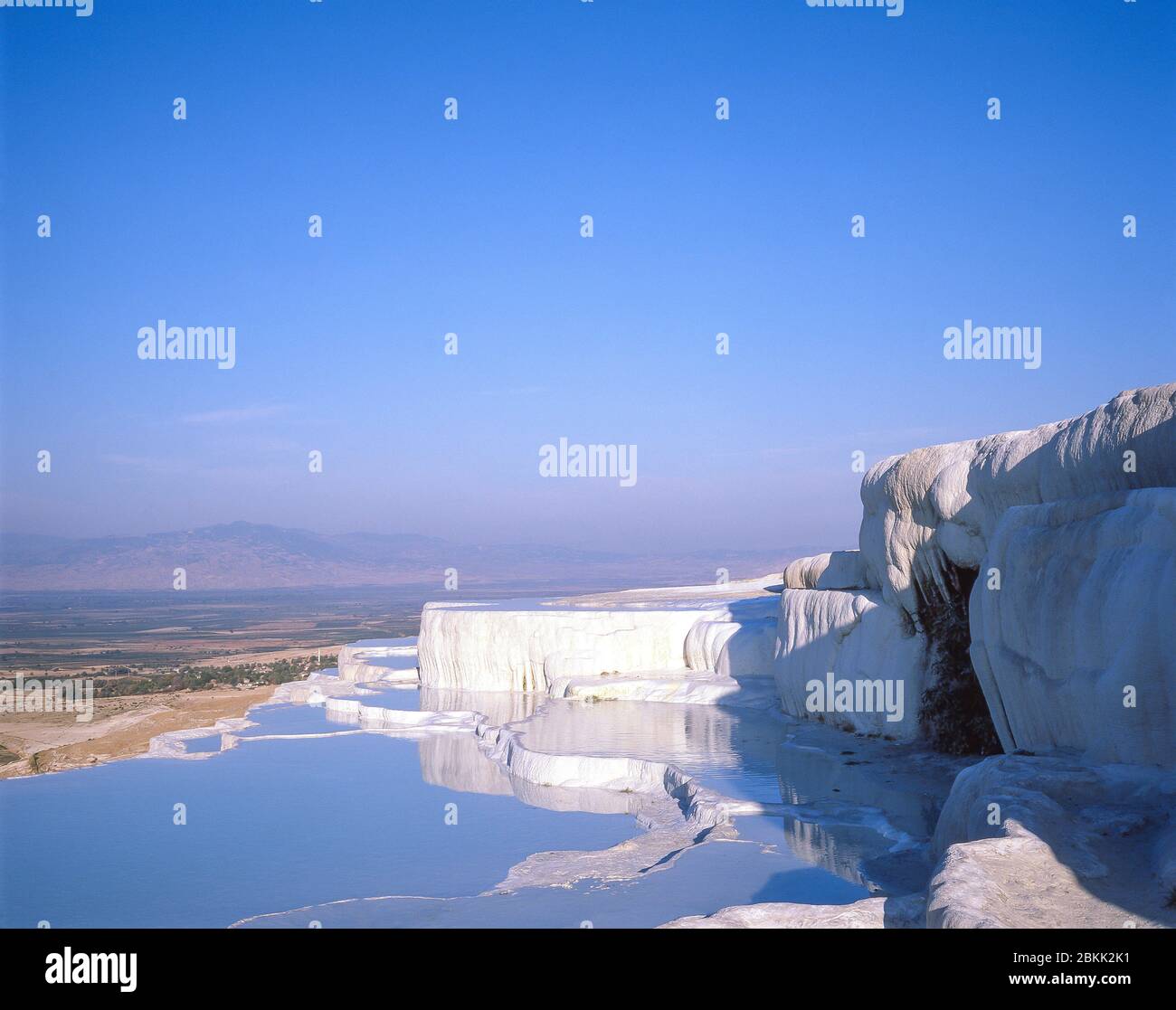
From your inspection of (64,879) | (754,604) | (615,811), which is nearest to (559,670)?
(754,604)

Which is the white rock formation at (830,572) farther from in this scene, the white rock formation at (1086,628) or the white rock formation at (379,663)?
the white rock formation at (379,663)

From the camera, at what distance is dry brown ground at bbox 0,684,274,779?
1720 centimetres

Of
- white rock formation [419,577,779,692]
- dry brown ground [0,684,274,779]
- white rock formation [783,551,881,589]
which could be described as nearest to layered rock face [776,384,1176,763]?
white rock formation [783,551,881,589]

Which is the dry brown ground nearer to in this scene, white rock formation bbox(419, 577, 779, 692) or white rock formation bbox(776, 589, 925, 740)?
white rock formation bbox(419, 577, 779, 692)

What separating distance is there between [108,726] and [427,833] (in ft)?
46.5

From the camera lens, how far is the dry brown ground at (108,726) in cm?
1720

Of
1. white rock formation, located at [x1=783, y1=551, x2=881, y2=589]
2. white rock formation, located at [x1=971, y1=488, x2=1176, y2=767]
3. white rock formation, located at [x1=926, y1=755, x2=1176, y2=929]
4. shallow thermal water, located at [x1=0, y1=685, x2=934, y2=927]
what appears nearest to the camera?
white rock formation, located at [x1=926, y1=755, x2=1176, y2=929]

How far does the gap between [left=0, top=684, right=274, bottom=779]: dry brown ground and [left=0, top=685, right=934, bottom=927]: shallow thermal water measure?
4.63ft

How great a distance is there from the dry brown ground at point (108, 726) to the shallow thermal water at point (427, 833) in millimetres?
1411

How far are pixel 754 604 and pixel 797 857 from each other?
45.4ft

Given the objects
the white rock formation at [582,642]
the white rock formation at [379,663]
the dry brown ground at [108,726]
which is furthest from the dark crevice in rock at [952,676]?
the white rock formation at [379,663]

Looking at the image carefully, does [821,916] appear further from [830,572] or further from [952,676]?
[830,572]

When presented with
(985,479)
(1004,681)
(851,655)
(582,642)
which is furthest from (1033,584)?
(582,642)
